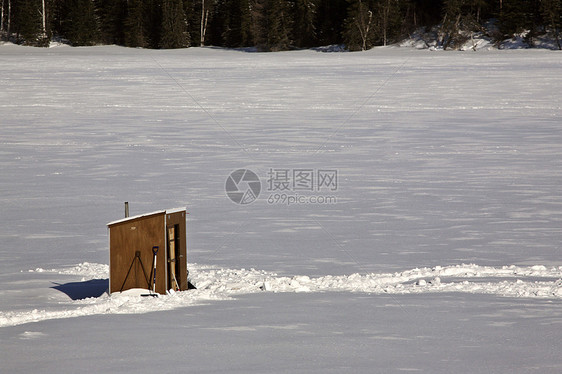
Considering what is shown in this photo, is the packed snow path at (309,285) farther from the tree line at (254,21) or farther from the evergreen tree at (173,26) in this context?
the evergreen tree at (173,26)

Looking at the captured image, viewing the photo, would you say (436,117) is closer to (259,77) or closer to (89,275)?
(259,77)

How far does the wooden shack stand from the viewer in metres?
5.95

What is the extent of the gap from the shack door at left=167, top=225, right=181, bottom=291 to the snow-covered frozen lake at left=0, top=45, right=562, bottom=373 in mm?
→ 236

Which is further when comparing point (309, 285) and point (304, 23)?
point (304, 23)

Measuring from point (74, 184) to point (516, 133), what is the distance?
31.2 ft

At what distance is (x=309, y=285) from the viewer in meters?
6.42

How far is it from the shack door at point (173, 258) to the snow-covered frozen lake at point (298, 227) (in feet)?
0.78

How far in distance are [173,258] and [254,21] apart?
41.1 meters

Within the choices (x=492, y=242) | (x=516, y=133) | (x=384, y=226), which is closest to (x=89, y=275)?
(x=384, y=226)

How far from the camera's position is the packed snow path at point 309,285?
5.65 meters

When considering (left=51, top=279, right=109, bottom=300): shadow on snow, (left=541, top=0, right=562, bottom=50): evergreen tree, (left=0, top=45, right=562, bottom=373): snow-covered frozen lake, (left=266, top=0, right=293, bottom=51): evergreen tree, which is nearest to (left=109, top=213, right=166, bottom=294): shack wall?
(left=0, top=45, right=562, bottom=373): snow-covered frozen lake

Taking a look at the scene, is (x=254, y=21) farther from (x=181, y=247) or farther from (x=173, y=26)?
(x=181, y=247)

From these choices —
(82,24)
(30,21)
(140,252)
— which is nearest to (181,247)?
(140,252)

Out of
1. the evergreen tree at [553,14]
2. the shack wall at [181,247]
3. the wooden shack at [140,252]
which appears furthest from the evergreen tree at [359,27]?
the wooden shack at [140,252]
